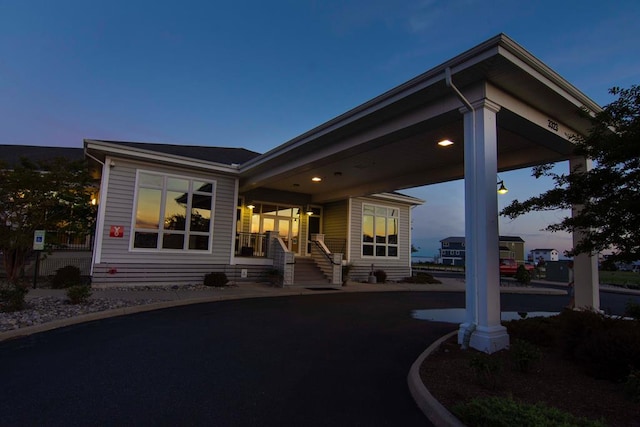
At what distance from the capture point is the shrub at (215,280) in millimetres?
12070

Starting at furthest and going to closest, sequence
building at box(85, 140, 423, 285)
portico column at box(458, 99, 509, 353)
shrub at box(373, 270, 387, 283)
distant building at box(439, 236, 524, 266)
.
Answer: distant building at box(439, 236, 524, 266) < shrub at box(373, 270, 387, 283) < building at box(85, 140, 423, 285) < portico column at box(458, 99, 509, 353)

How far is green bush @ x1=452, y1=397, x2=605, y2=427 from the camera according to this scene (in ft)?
7.61

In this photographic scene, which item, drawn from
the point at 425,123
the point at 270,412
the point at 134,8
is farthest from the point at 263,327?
the point at 134,8

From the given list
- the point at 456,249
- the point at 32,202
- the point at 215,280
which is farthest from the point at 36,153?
the point at 456,249

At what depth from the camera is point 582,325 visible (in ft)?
15.5

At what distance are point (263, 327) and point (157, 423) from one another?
3856 millimetres

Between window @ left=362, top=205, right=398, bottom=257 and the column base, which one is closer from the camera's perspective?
the column base

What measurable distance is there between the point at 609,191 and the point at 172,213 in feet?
38.6

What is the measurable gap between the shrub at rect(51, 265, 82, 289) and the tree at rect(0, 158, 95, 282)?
123 cm

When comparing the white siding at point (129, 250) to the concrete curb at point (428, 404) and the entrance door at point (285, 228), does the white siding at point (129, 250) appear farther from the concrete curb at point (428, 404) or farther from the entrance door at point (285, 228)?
the concrete curb at point (428, 404)

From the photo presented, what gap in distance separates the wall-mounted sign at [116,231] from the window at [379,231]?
10.7 metres

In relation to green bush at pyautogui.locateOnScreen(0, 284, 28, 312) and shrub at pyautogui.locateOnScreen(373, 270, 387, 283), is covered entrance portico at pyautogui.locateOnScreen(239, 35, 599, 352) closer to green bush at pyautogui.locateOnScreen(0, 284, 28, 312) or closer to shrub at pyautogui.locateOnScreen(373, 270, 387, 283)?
green bush at pyautogui.locateOnScreen(0, 284, 28, 312)

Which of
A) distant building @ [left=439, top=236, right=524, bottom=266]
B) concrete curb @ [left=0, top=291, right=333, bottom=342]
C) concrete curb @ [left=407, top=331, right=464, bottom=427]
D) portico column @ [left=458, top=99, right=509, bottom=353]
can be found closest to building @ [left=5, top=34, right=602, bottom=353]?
portico column @ [left=458, top=99, right=509, bottom=353]

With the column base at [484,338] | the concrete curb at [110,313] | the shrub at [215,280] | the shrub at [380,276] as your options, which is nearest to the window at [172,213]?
the shrub at [215,280]
